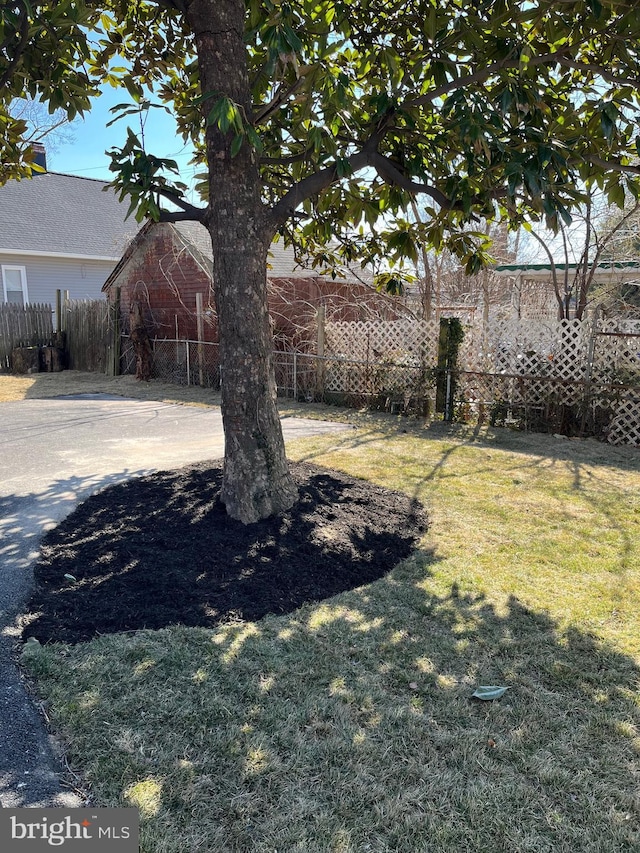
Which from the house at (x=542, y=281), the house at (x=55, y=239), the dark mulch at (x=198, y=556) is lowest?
the dark mulch at (x=198, y=556)

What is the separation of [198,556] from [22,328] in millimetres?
15251

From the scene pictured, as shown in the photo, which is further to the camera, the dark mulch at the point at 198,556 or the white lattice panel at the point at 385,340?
the white lattice panel at the point at 385,340

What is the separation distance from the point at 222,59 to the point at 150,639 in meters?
3.86

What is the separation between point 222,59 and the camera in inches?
160

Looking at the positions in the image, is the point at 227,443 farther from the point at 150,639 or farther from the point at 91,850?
the point at 91,850

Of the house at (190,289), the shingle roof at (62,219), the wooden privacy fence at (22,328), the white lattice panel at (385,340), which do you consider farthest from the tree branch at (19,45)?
the shingle roof at (62,219)

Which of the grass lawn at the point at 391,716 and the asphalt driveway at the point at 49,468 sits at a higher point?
the asphalt driveway at the point at 49,468

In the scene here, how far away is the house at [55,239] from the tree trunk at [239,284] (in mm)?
16601

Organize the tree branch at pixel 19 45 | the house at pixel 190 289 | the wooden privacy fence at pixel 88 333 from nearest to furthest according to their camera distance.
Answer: the tree branch at pixel 19 45 → the house at pixel 190 289 → the wooden privacy fence at pixel 88 333

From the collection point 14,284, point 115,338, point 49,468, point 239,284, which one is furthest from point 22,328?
point 239,284

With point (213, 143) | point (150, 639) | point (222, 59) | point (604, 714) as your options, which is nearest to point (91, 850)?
point (150, 639)

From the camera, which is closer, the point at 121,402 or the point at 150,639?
the point at 150,639

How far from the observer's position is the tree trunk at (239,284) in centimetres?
407

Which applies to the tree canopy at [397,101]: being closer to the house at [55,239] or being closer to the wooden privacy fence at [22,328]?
the wooden privacy fence at [22,328]
